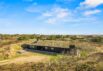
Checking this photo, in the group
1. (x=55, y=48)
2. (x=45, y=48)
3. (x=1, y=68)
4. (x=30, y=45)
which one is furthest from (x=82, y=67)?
(x=30, y=45)

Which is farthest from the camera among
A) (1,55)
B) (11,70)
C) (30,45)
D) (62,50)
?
(30,45)

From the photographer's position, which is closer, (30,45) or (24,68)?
(24,68)

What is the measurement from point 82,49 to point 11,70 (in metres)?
18.2

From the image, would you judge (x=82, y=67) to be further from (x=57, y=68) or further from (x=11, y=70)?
(x=11, y=70)

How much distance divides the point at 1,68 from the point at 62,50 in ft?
56.0

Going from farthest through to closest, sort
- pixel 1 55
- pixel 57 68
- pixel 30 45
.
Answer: pixel 30 45, pixel 1 55, pixel 57 68

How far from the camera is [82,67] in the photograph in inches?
906

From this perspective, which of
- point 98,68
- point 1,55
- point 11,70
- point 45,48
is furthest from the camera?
point 45,48

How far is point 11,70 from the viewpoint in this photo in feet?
82.3

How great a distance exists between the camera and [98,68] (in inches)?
857

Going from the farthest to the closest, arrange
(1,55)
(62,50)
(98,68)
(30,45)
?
(30,45), (62,50), (1,55), (98,68)

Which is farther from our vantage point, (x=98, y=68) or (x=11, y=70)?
(x=11, y=70)

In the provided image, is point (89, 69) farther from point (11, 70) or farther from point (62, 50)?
point (62, 50)

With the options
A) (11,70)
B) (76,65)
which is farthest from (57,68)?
(11,70)
